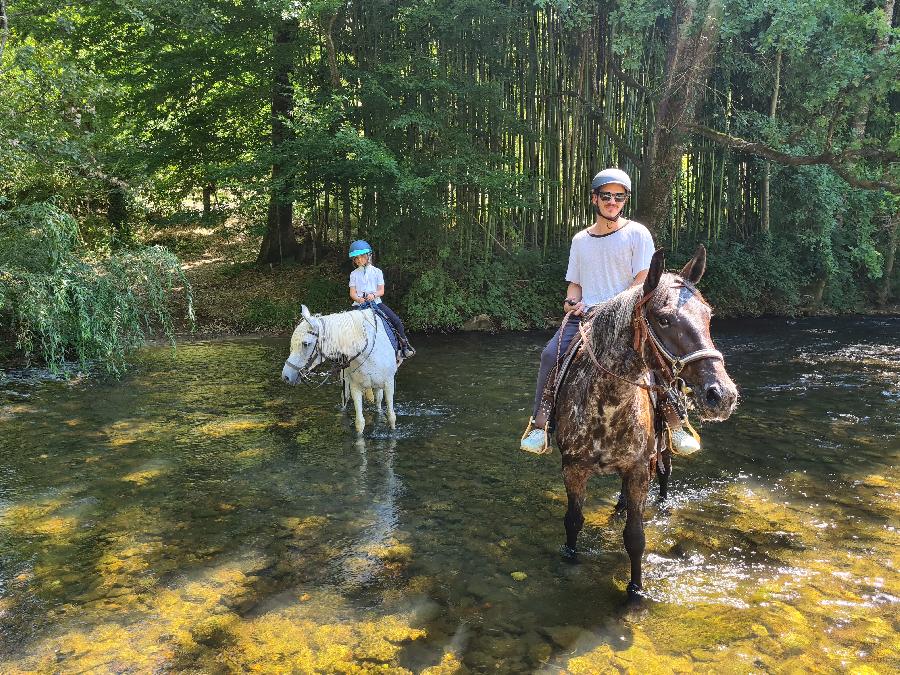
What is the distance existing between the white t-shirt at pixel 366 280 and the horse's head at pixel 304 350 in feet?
2.96

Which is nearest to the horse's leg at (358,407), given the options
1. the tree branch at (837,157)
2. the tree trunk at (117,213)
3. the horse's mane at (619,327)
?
the horse's mane at (619,327)

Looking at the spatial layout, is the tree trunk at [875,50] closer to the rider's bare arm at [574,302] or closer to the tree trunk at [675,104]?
the tree trunk at [675,104]

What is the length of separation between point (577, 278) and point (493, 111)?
10.8 metres

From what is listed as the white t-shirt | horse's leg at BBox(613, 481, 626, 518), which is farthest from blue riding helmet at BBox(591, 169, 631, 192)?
the white t-shirt

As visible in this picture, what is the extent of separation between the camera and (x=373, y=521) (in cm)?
519

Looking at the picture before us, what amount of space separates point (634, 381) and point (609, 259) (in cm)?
103

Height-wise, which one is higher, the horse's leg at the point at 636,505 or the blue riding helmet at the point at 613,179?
the blue riding helmet at the point at 613,179

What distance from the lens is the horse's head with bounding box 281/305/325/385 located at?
7188 mm

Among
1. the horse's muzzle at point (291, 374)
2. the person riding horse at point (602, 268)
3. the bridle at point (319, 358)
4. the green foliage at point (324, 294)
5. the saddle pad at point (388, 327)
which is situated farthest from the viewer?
the green foliage at point (324, 294)

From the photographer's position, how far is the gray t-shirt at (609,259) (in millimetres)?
4203

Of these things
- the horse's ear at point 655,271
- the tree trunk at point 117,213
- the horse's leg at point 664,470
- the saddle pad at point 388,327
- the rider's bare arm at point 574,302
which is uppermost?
the tree trunk at point 117,213

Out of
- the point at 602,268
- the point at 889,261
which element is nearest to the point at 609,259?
the point at 602,268

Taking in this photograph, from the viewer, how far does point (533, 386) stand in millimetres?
9805

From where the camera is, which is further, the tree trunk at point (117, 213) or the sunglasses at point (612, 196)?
the tree trunk at point (117, 213)
